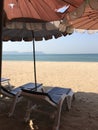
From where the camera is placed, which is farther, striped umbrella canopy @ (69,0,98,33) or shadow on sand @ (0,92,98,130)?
striped umbrella canopy @ (69,0,98,33)

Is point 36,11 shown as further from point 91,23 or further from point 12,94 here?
point 12,94

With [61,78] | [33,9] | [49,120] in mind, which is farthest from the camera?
A: [61,78]

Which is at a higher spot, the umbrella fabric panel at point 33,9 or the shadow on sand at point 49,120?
the umbrella fabric panel at point 33,9

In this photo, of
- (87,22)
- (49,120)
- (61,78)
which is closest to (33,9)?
(87,22)

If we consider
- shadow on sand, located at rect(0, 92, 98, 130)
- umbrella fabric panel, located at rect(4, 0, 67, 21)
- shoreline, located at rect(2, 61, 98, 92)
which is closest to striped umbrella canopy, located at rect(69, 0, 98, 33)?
umbrella fabric panel, located at rect(4, 0, 67, 21)

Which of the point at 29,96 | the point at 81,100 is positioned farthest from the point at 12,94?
the point at 81,100

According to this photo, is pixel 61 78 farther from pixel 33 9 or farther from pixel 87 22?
pixel 33 9

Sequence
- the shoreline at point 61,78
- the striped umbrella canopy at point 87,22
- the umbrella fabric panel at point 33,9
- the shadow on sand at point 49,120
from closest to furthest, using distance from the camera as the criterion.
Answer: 1. the umbrella fabric panel at point 33,9
2. the shadow on sand at point 49,120
3. the striped umbrella canopy at point 87,22
4. the shoreline at point 61,78

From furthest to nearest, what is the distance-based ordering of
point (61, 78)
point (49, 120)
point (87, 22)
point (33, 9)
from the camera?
point (61, 78) < point (87, 22) < point (49, 120) < point (33, 9)

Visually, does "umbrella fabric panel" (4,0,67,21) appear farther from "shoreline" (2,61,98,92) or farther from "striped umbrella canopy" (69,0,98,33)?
"shoreline" (2,61,98,92)

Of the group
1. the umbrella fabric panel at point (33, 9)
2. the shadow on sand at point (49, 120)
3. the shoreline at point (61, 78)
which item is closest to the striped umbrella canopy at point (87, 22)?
the umbrella fabric panel at point (33, 9)

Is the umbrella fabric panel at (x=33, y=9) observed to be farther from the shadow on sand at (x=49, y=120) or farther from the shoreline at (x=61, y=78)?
the shoreline at (x=61, y=78)

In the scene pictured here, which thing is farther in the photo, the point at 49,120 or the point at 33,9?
the point at 49,120

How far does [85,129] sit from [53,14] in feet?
6.98
